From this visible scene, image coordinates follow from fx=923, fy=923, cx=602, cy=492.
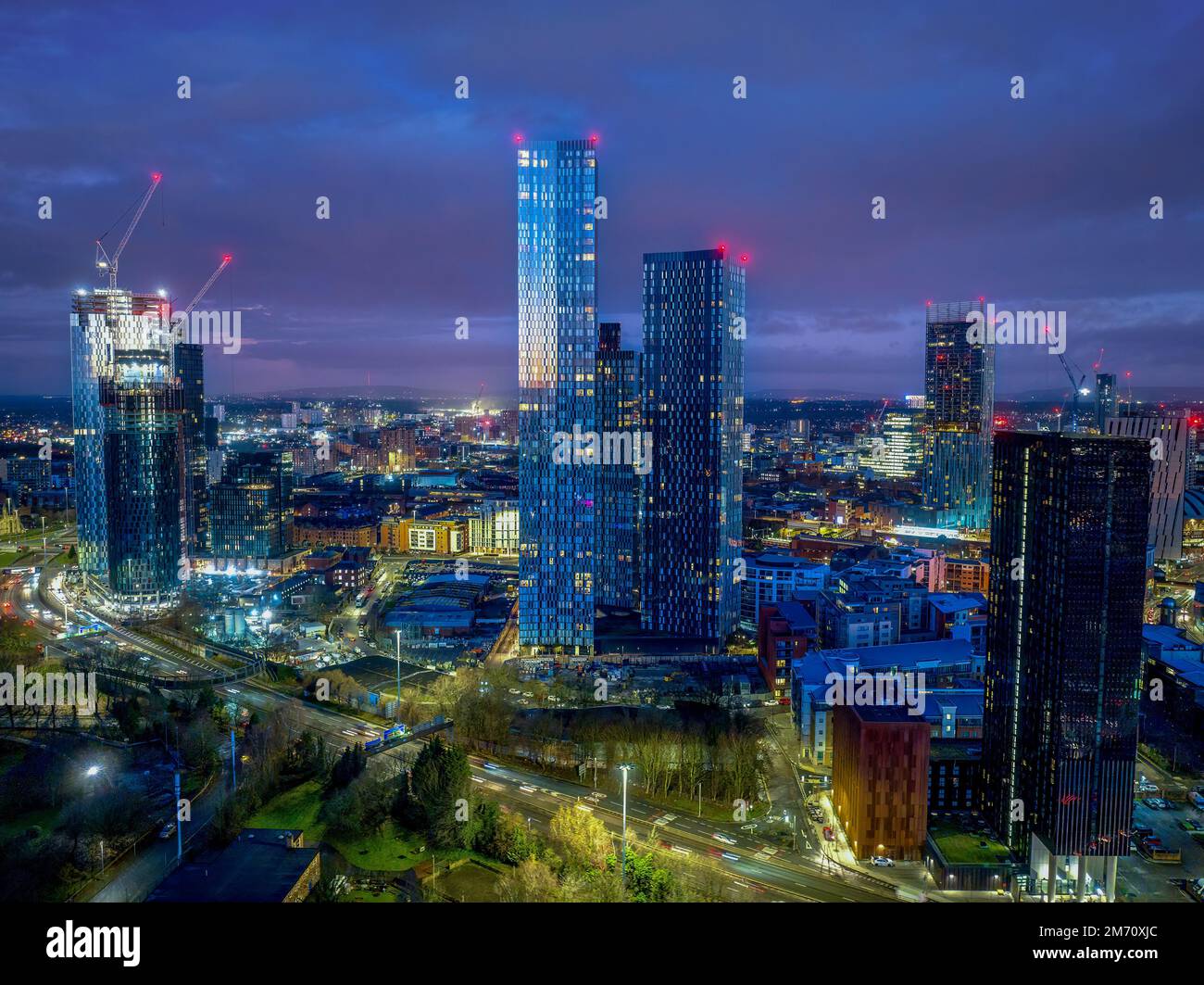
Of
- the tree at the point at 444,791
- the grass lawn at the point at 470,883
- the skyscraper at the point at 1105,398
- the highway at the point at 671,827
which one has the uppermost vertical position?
the skyscraper at the point at 1105,398

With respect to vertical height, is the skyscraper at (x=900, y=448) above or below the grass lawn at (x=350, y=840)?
above

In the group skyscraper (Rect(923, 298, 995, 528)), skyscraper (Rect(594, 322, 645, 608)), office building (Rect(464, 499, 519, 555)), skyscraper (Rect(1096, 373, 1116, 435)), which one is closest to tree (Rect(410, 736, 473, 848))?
skyscraper (Rect(594, 322, 645, 608))

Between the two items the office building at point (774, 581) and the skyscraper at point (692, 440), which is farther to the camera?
the office building at point (774, 581)

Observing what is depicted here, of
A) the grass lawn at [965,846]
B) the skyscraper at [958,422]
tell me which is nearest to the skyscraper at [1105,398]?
the skyscraper at [958,422]

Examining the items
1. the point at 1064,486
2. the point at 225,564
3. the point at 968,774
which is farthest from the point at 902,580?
the point at 225,564

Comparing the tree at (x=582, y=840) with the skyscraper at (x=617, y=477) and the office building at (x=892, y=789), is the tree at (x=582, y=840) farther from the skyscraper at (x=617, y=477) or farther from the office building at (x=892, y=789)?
the skyscraper at (x=617, y=477)

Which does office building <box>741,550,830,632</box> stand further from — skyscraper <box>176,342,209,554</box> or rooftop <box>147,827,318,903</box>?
skyscraper <box>176,342,209,554</box>
